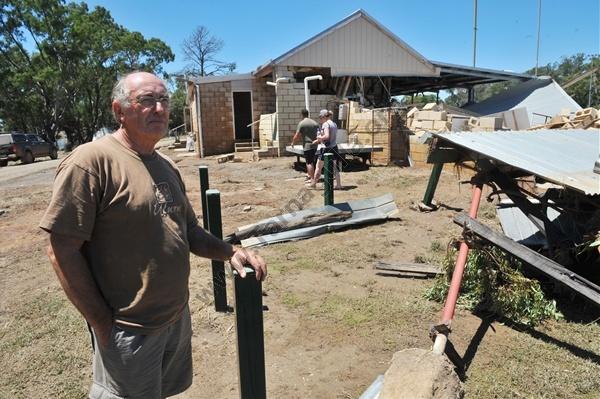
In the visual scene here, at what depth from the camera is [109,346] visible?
5.75 ft

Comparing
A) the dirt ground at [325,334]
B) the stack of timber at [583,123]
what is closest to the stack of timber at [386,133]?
the stack of timber at [583,123]

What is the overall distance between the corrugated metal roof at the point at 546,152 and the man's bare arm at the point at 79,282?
332 centimetres

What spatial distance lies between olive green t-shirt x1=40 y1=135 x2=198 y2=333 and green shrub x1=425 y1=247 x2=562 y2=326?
10.4 ft

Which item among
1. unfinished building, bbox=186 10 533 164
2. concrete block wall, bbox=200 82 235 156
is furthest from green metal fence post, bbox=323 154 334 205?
concrete block wall, bbox=200 82 235 156

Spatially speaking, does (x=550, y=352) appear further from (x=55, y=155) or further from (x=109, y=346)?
(x=55, y=155)

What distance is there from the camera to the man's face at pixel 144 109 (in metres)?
1.81

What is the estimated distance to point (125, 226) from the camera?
66.6 inches

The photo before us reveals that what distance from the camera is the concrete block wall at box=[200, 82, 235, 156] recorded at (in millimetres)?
19672

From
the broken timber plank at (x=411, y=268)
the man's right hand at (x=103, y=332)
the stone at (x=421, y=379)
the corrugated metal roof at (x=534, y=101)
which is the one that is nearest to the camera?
the man's right hand at (x=103, y=332)

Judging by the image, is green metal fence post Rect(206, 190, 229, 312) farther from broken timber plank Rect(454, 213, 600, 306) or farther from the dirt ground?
broken timber plank Rect(454, 213, 600, 306)

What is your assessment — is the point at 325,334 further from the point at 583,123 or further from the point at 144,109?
the point at 583,123

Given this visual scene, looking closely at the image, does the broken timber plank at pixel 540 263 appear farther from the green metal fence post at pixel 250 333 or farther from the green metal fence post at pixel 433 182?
the green metal fence post at pixel 433 182

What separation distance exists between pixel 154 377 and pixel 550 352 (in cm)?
307

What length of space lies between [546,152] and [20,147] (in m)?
26.5
